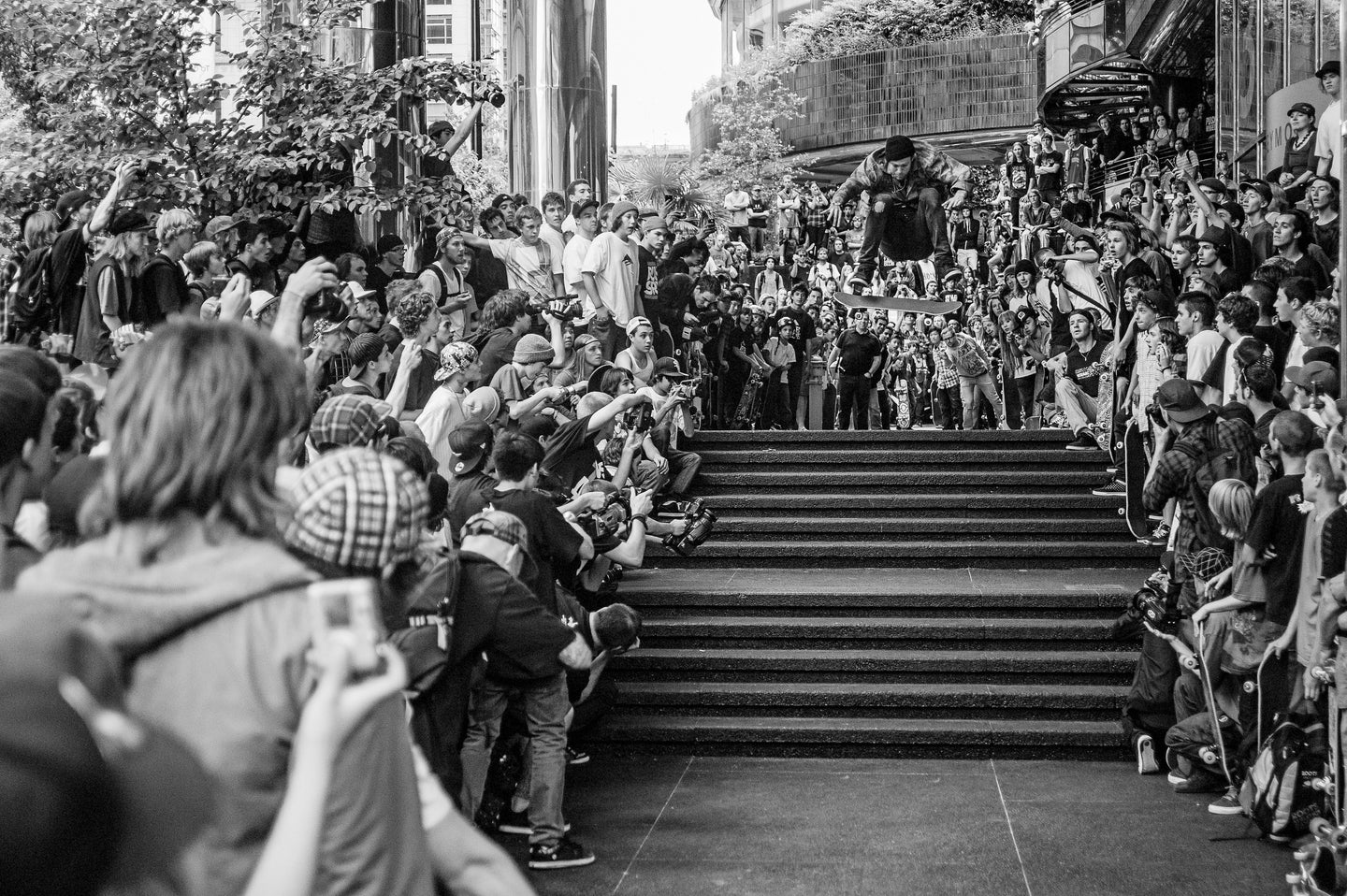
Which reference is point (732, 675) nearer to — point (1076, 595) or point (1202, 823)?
point (1076, 595)

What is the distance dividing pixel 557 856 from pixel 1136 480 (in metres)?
6.22

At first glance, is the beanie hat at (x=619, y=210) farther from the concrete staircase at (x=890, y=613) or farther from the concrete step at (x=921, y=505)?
the concrete step at (x=921, y=505)

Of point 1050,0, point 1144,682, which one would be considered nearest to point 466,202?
point 1144,682

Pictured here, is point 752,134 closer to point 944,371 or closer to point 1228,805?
point 944,371

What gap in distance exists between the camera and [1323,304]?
9.09 m

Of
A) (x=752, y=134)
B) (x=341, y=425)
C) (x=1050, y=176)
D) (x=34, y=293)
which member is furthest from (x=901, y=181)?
(x=752, y=134)

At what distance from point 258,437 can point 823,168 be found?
6272cm

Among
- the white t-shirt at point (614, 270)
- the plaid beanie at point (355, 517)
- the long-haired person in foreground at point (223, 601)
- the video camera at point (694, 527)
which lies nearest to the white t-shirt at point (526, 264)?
the white t-shirt at point (614, 270)

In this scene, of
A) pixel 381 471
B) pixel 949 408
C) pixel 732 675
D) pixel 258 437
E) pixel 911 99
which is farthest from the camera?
pixel 911 99

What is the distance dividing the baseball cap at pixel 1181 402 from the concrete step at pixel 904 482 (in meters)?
4.15

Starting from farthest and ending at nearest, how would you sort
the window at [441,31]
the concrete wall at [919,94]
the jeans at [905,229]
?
the window at [441,31]
the concrete wall at [919,94]
the jeans at [905,229]

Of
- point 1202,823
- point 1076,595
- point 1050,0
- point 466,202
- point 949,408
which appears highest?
point 1050,0

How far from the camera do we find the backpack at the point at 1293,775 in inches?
272

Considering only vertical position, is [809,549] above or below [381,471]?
below
